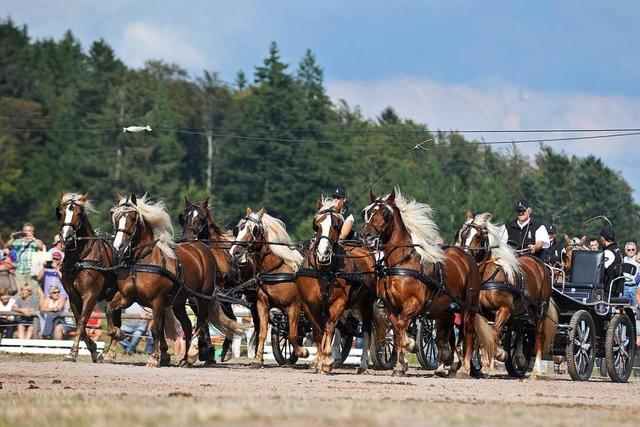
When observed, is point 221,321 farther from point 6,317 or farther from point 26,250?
point 26,250

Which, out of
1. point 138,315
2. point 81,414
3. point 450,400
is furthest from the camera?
point 138,315

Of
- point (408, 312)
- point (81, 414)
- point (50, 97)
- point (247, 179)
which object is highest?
point (50, 97)

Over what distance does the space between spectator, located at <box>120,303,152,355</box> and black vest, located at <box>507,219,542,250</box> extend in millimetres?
8562

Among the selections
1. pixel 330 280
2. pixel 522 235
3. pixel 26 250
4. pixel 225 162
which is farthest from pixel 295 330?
pixel 225 162

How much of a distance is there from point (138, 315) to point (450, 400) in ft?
45.4

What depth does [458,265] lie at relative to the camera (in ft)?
64.7

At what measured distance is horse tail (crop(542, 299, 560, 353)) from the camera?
20.4 metres

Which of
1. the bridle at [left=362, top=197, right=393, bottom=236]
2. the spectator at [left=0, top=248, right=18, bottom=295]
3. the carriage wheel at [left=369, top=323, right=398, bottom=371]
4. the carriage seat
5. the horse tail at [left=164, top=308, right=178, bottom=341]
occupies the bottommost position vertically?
the carriage wheel at [left=369, top=323, right=398, bottom=371]

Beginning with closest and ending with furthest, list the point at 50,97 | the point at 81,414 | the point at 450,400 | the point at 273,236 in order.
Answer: the point at 81,414 → the point at 450,400 → the point at 273,236 → the point at 50,97

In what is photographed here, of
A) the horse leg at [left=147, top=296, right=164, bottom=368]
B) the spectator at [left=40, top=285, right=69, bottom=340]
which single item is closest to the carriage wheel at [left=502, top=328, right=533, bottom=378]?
the horse leg at [left=147, top=296, right=164, bottom=368]

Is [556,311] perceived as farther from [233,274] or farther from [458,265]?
[233,274]

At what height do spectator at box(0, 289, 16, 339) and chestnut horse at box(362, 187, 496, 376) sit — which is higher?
chestnut horse at box(362, 187, 496, 376)

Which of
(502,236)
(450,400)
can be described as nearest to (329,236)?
(502,236)

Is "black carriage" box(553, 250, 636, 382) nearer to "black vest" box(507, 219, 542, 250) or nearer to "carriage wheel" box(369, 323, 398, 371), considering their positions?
"black vest" box(507, 219, 542, 250)
